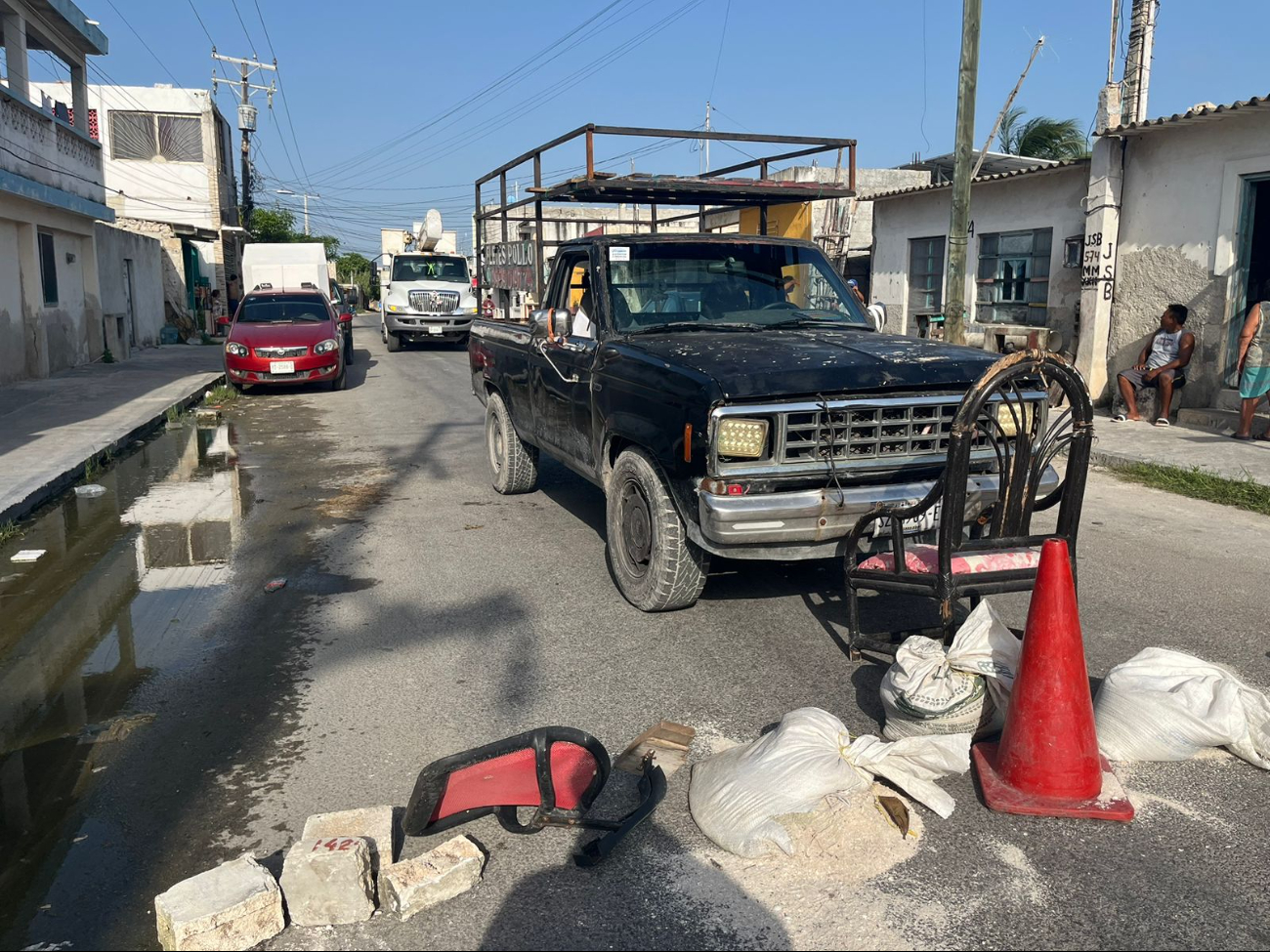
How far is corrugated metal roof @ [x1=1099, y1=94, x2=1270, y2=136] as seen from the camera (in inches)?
420

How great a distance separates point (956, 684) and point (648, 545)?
2016 mm

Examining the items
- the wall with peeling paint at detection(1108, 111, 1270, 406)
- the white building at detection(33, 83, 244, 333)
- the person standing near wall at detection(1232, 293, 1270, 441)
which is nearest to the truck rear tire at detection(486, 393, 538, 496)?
the person standing near wall at detection(1232, 293, 1270, 441)

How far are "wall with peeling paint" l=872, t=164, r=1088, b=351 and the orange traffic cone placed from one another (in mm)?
11751

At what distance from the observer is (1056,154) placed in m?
22.3

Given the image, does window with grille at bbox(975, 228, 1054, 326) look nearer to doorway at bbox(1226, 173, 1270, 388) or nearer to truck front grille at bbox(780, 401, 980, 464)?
doorway at bbox(1226, 173, 1270, 388)

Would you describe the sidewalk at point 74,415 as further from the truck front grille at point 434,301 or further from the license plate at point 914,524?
the license plate at point 914,524

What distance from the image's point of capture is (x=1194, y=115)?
36.9 ft

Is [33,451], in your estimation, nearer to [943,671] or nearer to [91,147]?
[943,671]

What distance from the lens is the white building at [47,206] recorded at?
15.2 metres

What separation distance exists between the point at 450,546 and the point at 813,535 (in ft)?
9.86

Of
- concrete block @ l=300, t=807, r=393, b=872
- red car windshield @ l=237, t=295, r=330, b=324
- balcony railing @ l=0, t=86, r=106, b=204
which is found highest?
balcony railing @ l=0, t=86, r=106, b=204

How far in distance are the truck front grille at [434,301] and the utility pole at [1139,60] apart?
15.8 meters

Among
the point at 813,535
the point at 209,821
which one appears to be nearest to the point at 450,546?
the point at 813,535

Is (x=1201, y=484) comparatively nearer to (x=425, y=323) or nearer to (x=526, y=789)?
(x=526, y=789)
